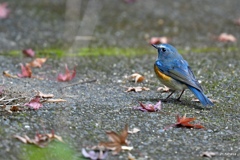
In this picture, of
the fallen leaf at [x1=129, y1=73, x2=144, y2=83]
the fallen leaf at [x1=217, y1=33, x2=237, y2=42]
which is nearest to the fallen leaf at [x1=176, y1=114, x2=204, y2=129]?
the fallen leaf at [x1=129, y1=73, x2=144, y2=83]

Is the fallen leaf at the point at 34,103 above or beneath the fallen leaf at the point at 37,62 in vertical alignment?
above

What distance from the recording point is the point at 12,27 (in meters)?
8.65

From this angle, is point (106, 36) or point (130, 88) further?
point (106, 36)

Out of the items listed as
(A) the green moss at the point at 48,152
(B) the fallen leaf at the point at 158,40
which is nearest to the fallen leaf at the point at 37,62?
(B) the fallen leaf at the point at 158,40

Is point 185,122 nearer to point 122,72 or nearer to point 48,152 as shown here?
point 48,152

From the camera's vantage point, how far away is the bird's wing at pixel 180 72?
542 cm

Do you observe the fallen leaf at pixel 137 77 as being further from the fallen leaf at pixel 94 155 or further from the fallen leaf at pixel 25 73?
the fallen leaf at pixel 94 155

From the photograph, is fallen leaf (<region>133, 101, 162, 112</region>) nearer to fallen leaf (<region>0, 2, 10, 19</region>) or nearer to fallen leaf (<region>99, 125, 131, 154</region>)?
fallen leaf (<region>99, 125, 131, 154</region>)

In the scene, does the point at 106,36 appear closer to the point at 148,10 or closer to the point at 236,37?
the point at 148,10

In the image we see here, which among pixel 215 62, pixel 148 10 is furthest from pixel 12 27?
pixel 215 62

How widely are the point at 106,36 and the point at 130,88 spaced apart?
265 cm

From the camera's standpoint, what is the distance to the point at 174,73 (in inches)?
219

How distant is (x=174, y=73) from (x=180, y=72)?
2.4 inches

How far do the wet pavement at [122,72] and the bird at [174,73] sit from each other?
0.19 metres
